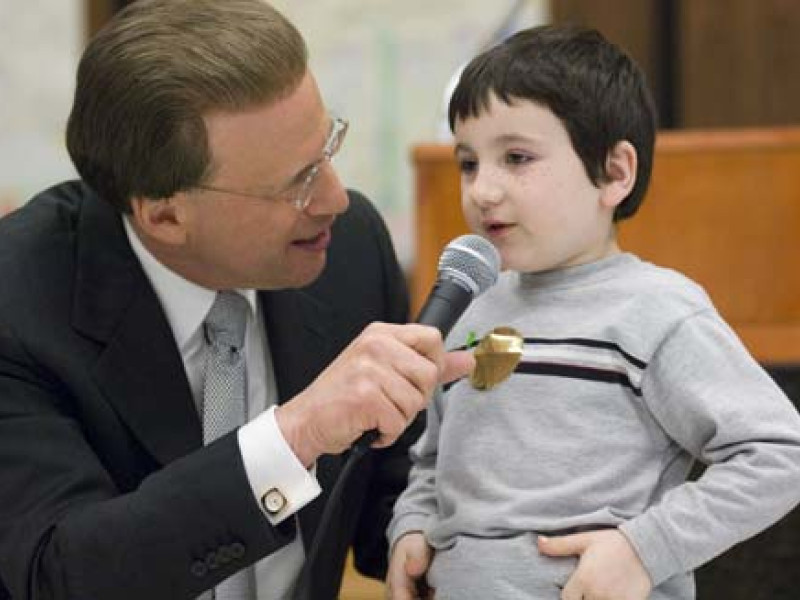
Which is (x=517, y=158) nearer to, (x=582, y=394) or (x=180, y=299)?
(x=582, y=394)

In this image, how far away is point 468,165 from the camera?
1559 millimetres

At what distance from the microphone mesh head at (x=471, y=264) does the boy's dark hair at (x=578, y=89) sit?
157 millimetres

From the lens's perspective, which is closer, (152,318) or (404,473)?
(152,318)

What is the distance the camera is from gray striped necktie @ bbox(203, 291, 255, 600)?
5.67 feet

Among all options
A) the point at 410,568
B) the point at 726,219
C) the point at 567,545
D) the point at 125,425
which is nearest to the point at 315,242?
the point at 125,425

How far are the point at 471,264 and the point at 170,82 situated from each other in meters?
0.44

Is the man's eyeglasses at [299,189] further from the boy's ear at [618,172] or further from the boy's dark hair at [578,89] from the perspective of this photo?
the boy's ear at [618,172]

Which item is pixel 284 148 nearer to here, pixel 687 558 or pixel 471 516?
pixel 471 516

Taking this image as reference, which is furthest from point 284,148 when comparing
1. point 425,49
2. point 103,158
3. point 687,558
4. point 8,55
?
point 8,55

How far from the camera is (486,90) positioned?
1514 mm

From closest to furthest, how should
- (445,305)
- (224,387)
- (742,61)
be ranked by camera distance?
(445,305)
(224,387)
(742,61)

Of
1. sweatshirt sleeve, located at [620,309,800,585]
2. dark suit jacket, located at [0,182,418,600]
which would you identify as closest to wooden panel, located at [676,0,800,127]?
dark suit jacket, located at [0,182,418,600]

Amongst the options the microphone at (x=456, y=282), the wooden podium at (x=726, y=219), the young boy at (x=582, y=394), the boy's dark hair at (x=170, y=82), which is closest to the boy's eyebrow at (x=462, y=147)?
the young boy at (x=582, y=394)

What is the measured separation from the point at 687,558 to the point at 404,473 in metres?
Answer: 0.51
